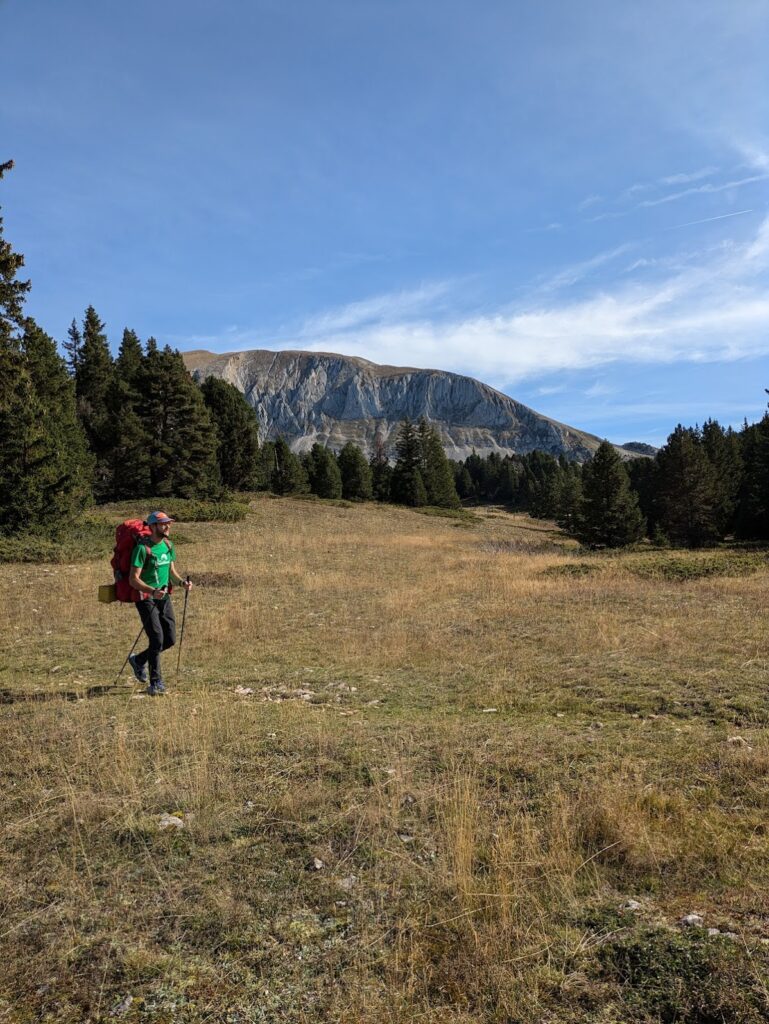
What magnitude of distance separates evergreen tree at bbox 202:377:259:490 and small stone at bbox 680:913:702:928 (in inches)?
1903

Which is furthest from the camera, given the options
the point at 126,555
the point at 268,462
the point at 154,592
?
the point at 268,462

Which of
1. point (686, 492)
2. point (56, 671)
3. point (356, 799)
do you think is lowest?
point (56, 671)

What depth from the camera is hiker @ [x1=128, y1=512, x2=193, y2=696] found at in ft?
23.7

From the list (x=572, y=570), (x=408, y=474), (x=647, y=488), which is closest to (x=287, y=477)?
(x=408, y=474)

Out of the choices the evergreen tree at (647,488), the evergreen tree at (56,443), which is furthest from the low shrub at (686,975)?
the evergreen tree at (647,488)

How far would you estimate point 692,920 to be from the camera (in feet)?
9.12

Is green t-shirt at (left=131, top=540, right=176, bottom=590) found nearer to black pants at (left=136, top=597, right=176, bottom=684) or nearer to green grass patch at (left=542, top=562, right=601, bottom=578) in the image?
black pants at (left=136, top=597, right=176, bottom=684)

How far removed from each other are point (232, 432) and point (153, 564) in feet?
143

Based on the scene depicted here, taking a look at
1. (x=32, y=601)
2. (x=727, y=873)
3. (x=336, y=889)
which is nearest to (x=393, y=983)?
(x=336, y=889)

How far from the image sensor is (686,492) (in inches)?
1539

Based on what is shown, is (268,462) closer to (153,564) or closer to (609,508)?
(609,508)

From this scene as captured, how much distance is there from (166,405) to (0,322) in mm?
22682

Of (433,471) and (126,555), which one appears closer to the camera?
(126,555)

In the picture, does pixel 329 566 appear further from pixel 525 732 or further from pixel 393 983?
pixel 393 983
